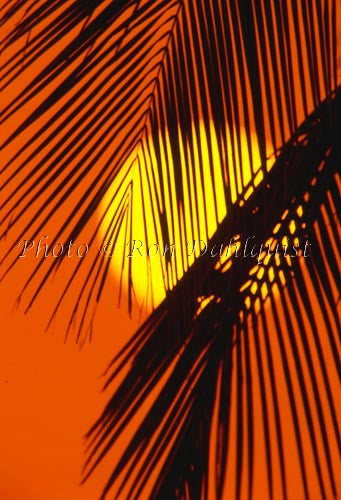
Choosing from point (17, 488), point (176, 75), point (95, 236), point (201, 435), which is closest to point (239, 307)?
point (201, 435)

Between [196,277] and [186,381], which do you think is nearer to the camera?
[186,381]

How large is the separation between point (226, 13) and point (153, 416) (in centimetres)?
43

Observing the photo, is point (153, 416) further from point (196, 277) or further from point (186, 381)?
point (196, 277)

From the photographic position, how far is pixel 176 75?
2.02ft

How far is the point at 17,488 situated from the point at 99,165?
620mm

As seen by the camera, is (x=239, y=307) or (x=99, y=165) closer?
(x=239, y=307)

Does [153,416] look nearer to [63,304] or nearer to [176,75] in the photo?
[176,75]

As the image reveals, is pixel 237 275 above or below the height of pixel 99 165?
below

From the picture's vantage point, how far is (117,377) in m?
1.00

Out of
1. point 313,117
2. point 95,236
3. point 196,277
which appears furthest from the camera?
point 95,236

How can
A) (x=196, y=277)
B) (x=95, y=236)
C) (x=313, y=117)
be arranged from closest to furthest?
(x=313, y=117) < (x=196, y=277) < (x=95, y=236)

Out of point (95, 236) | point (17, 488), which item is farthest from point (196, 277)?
point (17, 488)

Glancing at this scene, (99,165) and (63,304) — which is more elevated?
(99,165)

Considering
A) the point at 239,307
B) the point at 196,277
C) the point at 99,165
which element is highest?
the point at 99,165
